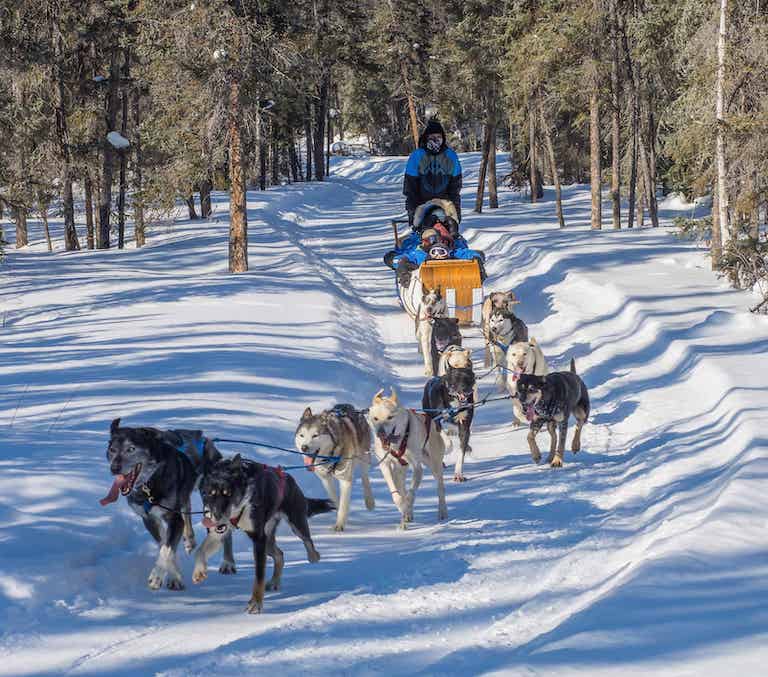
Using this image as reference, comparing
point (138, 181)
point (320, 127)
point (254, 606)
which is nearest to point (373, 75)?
point (320, 127)

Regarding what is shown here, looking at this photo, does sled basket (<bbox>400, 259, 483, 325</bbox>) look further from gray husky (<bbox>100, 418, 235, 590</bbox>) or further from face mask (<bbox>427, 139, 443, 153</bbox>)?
gray husky (<bbox>100, 418, 235, 590</bbox>)

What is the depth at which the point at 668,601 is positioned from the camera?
5.31 m

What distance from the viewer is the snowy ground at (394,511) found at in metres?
5.14

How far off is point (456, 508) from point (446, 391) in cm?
138

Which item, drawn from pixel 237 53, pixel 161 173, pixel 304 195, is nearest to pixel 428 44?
pixel 304 195

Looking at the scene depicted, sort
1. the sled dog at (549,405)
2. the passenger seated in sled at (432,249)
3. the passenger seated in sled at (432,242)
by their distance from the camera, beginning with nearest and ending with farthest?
the sled dog at (549,405) < the passenger seated in sled at (432,249) < the passenger seated in sled at (432,242)

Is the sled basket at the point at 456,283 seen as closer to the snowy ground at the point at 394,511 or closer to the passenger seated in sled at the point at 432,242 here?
the passenger seated in sled at the point at 432,242

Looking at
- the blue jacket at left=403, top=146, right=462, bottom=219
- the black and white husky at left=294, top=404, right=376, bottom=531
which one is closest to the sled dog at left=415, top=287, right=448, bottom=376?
the black and white husky at left=294, top=404, right=376, bottom=531

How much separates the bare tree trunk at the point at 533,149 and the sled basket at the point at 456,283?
20104 mm

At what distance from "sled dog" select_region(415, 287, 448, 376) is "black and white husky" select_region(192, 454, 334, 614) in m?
6.91

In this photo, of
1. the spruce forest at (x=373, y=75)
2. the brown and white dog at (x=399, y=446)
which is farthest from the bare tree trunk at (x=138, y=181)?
the brown and white dog at (x=399, y=446)

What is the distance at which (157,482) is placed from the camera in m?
6.19

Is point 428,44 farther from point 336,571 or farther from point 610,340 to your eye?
point 336,571

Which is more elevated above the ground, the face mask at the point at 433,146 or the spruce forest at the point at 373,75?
the spruce forest at the point at 373,75
